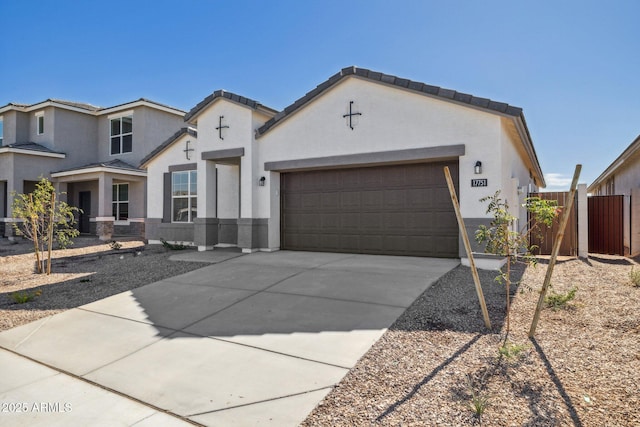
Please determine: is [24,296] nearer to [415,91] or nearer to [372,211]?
[372,211]

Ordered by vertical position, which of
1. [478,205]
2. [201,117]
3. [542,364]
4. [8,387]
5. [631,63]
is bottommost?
[8,387]

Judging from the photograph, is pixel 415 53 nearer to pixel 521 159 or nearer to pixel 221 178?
pixel 521 159

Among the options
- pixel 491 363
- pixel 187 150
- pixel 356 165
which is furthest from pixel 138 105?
pixel 491 363

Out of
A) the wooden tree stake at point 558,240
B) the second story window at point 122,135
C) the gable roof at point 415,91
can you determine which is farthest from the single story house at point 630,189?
the second story window at point 122,135

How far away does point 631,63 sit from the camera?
Result: 10453 mm

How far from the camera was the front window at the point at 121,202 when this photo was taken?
2033 centimetres

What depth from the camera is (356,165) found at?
10211 mm

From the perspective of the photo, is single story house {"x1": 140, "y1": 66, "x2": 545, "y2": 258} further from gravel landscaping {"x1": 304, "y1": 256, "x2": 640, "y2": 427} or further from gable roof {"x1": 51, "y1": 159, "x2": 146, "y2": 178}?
gable roof {"x1": 51, "y1": 159, "x2": 146, "y2": 178}

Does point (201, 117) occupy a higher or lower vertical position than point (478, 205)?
higher

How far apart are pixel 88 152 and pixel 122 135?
2433 millimetres

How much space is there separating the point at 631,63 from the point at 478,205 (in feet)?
22.3

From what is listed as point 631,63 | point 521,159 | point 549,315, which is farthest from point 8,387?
point 631,63

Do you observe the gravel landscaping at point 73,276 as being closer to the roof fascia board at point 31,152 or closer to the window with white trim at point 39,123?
the roof fascia board at point 31,152

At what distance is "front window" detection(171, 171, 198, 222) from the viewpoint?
13.9 metres
